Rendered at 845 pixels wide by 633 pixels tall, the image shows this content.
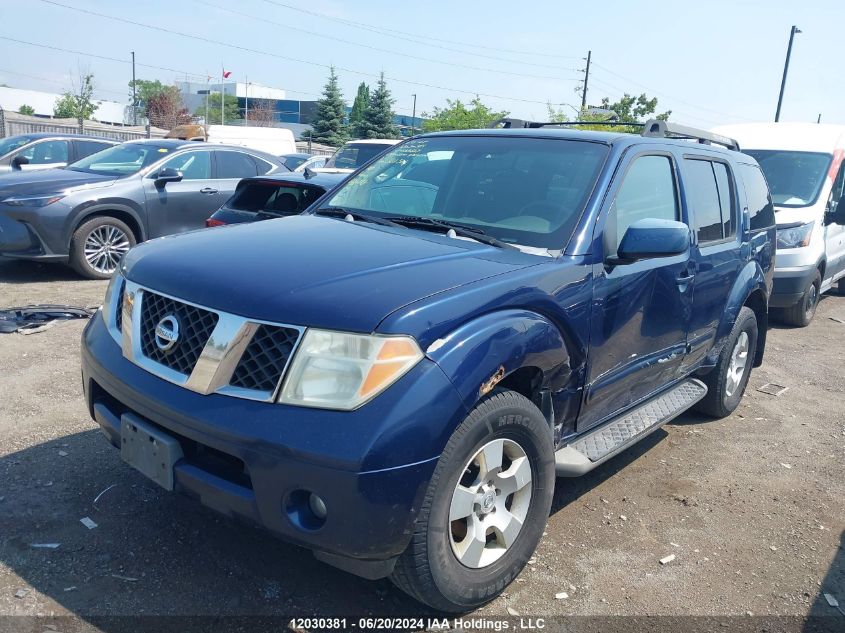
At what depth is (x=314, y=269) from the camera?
9.04ft

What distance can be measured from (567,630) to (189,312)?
6.24 ft

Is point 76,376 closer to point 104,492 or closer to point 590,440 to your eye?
point 104,492

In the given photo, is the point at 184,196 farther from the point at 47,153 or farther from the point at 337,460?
the point at 337,460

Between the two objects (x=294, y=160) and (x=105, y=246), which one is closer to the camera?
(x=105, y=246)

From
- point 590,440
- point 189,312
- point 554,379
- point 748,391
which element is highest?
point 189,312

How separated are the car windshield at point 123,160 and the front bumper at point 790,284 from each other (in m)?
7.66

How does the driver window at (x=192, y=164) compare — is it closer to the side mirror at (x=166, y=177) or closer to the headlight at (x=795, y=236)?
the side mirror at (x=166, y=177)

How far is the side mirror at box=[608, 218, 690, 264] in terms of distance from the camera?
10.8ft

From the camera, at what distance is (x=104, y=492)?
3.57 meters

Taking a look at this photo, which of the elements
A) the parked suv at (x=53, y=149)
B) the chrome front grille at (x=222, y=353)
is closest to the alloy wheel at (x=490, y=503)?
the chrome front grille at (x=222, y=353)

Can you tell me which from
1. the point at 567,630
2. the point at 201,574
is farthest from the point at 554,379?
the point at 201,574

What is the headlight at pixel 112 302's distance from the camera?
123 inches

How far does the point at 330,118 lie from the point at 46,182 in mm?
41684

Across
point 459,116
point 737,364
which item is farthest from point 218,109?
point 737,364
